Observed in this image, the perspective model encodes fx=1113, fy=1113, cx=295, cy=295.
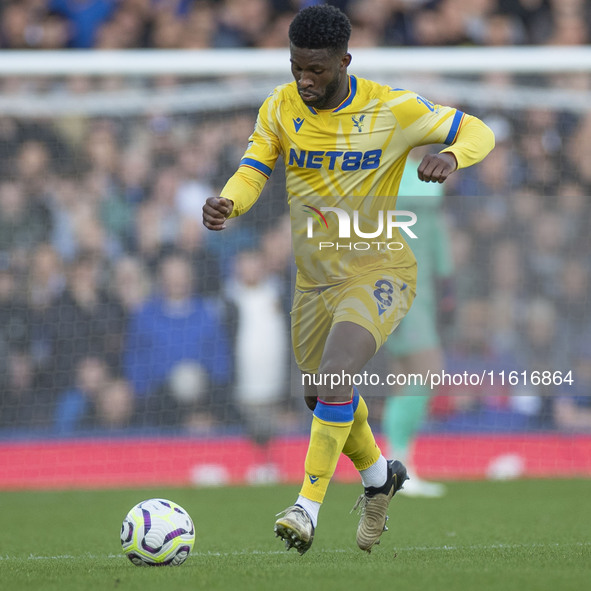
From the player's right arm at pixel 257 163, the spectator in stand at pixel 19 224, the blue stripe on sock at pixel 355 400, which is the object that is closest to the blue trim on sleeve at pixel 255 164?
the player's right arm at pixel 257 163

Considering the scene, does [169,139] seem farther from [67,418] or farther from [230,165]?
[67,418]

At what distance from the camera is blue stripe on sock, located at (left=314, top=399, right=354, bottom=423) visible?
4684 millimetres

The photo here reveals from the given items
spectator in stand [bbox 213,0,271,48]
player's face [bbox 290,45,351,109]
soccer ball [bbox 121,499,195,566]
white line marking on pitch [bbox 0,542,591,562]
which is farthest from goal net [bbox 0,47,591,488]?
soccer ball [bbox 121,499,195,566]

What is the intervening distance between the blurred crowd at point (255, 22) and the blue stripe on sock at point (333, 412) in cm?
792

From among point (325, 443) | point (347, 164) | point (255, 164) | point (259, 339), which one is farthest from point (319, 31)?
point (259, 339)

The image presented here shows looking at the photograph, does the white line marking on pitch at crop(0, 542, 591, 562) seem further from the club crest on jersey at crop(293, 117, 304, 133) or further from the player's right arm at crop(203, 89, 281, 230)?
the club crest on jersey at crop(293, 117, 304, 133)

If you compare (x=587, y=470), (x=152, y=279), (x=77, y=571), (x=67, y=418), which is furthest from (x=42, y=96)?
(x=77, y=571)

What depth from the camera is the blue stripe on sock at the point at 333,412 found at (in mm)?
4684

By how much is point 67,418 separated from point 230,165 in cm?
288

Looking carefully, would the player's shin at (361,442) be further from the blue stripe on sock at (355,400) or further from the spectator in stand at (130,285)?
the spectator in stand at (130,285)

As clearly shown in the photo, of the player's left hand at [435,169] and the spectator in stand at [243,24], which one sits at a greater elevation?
the player's left hand at [435,169]

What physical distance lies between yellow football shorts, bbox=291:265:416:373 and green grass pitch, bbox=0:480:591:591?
3.12 ft

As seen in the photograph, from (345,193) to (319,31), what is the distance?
770 millimetres

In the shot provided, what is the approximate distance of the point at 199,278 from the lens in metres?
10.6
